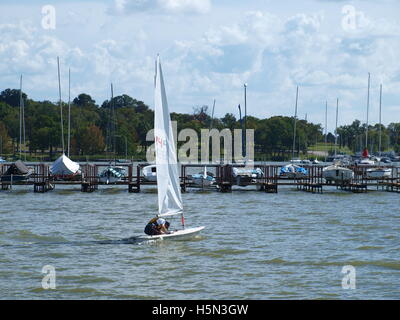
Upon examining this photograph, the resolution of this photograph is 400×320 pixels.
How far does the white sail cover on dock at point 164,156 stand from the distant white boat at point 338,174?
128ft

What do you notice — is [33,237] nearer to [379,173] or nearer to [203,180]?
[203,180]

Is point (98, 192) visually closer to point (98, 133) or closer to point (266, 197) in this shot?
point (266, 197)

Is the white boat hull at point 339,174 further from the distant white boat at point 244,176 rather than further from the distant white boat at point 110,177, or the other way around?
the distant white boat at point 110,177

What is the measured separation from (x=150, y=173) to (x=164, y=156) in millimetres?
39202

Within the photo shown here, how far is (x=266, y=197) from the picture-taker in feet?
218

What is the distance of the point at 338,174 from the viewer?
72.8 meters

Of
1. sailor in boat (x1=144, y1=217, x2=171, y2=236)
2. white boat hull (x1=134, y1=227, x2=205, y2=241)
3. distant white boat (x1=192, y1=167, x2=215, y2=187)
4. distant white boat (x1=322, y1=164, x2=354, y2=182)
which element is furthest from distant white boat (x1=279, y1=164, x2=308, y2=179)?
sailor in boat (x1=144, y1=217, x2=171, y2=236)

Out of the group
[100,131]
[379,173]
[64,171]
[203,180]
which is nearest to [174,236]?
[203,180]

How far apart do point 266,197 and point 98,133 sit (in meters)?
104

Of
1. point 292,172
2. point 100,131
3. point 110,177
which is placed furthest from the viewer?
point 100,131

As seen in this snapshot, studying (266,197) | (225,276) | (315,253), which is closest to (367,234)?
(315,253)

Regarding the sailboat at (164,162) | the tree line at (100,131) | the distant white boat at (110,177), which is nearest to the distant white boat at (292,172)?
the distant white boat at (110,177)

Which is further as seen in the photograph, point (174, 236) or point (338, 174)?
point (338, 174)

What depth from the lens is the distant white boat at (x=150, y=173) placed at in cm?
7300
